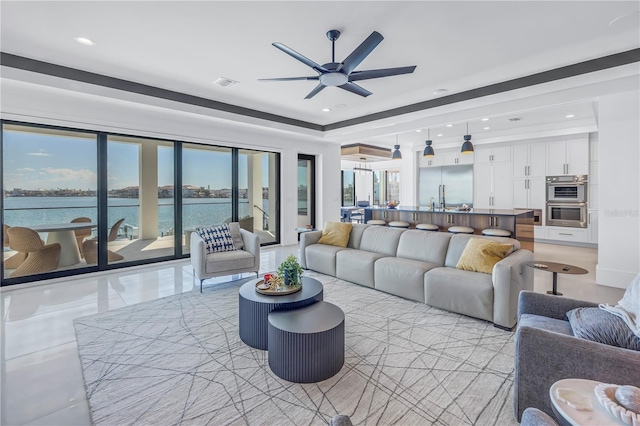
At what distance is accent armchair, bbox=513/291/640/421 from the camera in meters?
1.43

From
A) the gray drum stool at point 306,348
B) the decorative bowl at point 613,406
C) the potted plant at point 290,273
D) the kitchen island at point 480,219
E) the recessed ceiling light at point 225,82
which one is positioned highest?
the recessed ceiling light at point 225,82

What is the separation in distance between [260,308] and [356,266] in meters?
1.99

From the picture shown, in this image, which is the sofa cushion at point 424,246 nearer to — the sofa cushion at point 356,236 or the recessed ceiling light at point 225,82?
the sofa cushion at point 356,236

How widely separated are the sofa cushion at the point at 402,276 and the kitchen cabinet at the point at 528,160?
576 centimetres

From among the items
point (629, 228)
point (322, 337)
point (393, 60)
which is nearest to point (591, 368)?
point (322, 337)

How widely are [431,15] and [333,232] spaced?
3242 millimetres

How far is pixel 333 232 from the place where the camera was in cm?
511

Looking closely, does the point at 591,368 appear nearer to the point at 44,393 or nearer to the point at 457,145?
the point at 44,393

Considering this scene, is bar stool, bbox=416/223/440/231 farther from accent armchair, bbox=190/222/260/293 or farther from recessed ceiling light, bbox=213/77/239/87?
recessed ceiling light, bbox=213/77/239/87

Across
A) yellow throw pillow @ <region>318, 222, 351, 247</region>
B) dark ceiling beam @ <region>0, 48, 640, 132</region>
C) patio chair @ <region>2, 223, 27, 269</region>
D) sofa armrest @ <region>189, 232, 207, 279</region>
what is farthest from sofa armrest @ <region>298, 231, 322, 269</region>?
patio chair @ <region>2, 223, 27, 269</region>

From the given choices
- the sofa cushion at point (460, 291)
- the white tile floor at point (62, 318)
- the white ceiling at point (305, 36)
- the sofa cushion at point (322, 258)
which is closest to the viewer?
the white tile floor at point (62, 318)

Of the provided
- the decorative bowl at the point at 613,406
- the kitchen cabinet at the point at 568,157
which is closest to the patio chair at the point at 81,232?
the decorative bowl at the point at 613,406

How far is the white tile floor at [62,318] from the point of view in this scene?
1.96 m

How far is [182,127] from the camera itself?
568 centimetres
